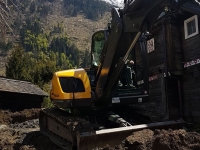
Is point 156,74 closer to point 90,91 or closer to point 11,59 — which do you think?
point 90,91

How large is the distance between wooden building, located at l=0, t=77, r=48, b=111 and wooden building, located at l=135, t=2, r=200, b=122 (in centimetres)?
1246

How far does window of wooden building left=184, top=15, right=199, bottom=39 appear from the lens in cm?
1141

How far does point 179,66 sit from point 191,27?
181 centimetres

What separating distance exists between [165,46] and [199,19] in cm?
208

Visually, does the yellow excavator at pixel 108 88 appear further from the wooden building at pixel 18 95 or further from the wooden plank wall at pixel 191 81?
the wooden building at pixel 18 95

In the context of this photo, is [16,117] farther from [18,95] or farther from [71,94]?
[71,94]

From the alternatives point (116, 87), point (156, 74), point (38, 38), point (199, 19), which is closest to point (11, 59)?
point (156, 74)

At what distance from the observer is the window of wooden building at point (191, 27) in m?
11.4

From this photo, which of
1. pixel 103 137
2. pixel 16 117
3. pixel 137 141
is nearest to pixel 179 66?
pixel 103 137

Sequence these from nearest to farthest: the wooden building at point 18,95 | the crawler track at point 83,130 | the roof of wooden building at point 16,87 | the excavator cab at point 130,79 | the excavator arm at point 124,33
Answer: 1. the excavator arm at point 124,33
2. the crawler track at point 83,130
3. the excavator cab at point 130,79
4. the wooden building at point 18,95
5. the roof of wooden building at point 16,87

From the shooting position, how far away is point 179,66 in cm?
1234

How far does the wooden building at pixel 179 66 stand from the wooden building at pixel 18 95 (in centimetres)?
1246

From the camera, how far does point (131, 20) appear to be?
19.0ft

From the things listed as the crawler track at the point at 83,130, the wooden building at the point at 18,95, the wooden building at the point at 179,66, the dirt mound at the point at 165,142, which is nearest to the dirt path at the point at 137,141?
the dirt mound at the point at 165,142
